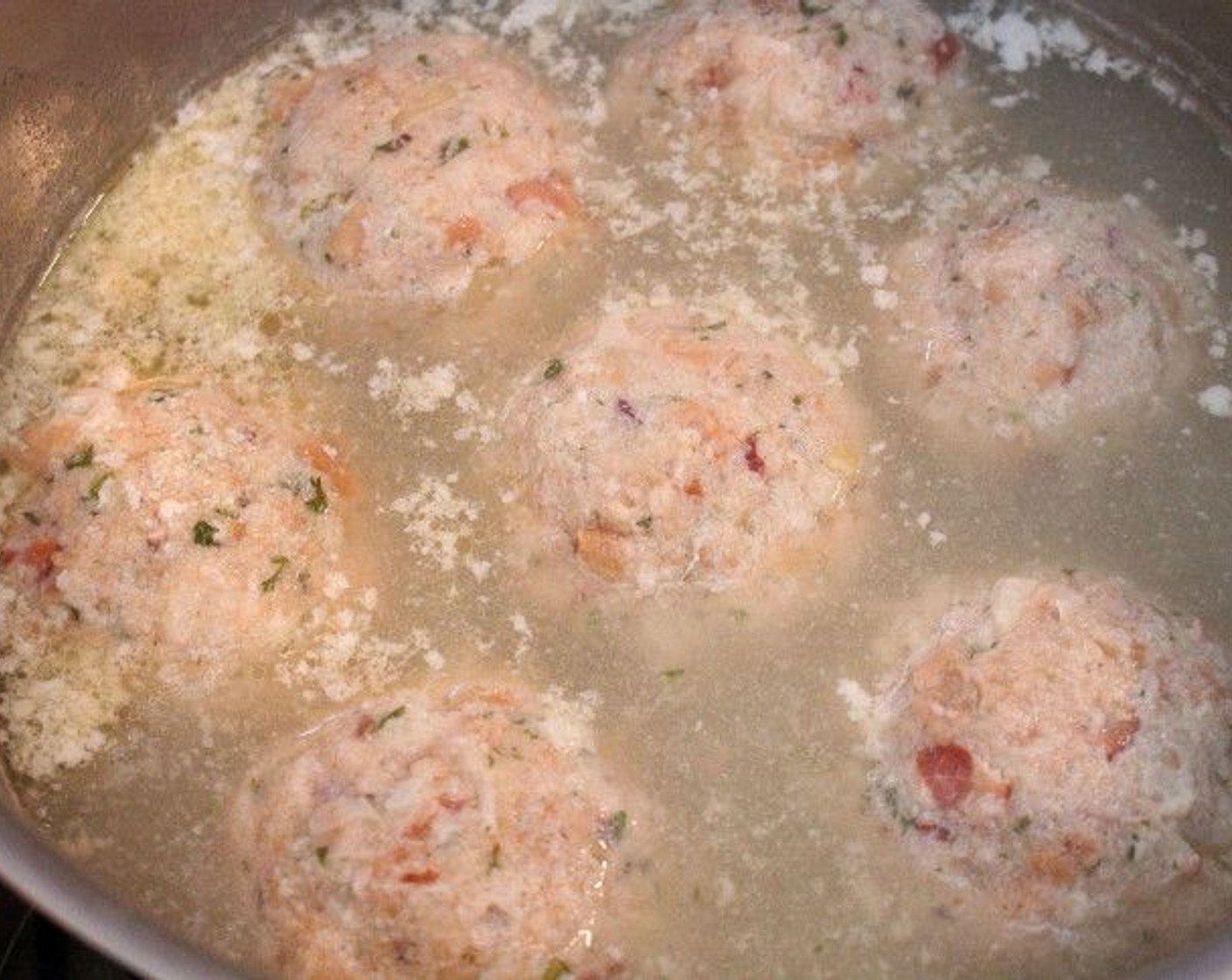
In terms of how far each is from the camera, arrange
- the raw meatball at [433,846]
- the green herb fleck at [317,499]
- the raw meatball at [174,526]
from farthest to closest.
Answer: the green herb fleck at [317,499], the raw meatball at [174,526], the raw meatball at [433,846]

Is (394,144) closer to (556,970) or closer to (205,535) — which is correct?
(205,535)

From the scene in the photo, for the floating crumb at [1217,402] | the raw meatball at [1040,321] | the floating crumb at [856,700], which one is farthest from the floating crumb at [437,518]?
the floating crumb at [1217,402]

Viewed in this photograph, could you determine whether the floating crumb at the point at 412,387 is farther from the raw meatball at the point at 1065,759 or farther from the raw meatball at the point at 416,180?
the raw meatball at the point at 1065,759

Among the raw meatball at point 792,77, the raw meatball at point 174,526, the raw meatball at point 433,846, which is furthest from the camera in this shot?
the raw meatball at point 792,77

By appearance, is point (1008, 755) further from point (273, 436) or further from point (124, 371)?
point (124, 371)

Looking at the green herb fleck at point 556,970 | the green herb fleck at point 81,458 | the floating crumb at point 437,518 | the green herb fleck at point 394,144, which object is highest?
the green herb fleck at point 394,144

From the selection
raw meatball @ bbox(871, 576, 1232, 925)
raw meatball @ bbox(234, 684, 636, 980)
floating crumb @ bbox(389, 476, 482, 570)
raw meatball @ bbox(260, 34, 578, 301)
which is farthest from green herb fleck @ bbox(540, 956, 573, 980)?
raw meatball @ bbox(260, 34, 578, 301)

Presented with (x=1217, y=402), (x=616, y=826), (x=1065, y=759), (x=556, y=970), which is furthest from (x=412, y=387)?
(x=1217, y=402)
